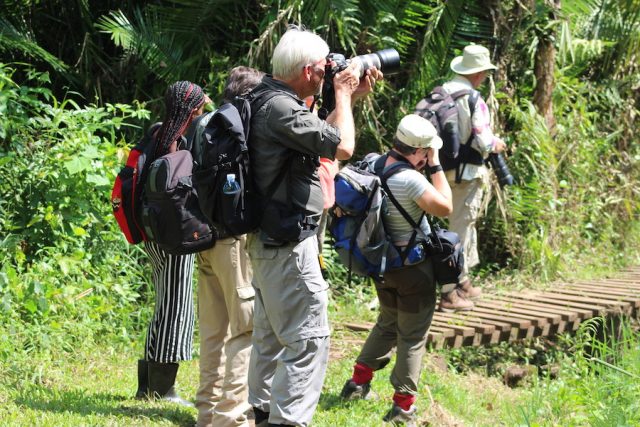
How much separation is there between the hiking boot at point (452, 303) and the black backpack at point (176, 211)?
11.3 ft

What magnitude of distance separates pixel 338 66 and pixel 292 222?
0.81m

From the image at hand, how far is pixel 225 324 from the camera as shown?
4.57 m

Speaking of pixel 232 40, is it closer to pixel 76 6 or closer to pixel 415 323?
pixel 76 6

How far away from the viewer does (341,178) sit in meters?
4.80

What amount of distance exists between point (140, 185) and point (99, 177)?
198 centimetres

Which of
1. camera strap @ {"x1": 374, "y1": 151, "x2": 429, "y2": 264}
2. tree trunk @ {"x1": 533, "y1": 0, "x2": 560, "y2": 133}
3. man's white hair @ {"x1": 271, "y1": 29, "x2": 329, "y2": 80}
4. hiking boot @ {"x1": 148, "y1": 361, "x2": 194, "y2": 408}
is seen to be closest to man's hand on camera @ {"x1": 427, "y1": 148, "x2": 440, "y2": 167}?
camera strap @ {"x1": 374, "y1": 151, "x2": 429, "y2": 264}

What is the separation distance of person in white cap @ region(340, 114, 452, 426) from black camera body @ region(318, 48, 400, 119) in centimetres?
43

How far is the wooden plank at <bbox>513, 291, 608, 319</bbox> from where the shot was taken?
745cm

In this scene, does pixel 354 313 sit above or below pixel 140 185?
below

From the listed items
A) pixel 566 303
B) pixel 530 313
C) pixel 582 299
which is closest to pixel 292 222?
pixel 530 313

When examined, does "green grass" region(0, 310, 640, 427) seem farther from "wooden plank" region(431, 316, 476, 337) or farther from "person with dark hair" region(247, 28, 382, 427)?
"person with dark hair" region(247, 28, 382, 427)

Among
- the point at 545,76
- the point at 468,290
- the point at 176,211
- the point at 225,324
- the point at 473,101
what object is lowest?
the point at 468,290

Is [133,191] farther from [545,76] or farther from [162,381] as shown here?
[545,76]

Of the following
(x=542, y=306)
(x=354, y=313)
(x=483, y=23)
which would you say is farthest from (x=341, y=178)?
(x=483, y=23)
